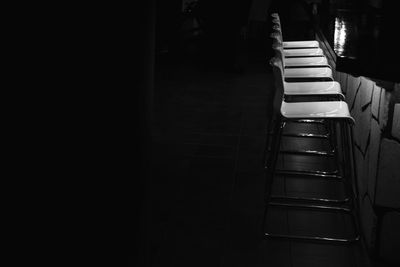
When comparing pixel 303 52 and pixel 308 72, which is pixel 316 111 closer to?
pixel 308 72

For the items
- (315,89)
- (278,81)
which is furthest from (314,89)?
(278,81)

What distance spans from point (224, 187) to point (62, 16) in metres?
2.61

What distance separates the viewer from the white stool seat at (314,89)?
3408 millimetres

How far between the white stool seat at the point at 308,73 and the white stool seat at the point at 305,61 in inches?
5.3

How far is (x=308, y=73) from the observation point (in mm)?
3896

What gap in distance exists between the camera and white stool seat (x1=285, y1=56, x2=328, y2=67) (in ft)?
13.5

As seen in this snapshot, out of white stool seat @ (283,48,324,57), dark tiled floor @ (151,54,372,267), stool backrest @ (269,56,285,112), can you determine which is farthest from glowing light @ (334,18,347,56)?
dark tiled floor @ (151,54,372,267)

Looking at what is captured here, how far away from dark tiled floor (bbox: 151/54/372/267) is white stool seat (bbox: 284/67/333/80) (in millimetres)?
316

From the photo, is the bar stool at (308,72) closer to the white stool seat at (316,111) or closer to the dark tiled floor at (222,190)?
the dark tiled floor at (222,190)

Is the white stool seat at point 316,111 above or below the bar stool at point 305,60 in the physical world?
below

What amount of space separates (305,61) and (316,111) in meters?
1.34

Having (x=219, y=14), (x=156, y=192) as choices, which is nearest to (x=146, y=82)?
(x=156, y=192)

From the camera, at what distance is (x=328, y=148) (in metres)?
4.24

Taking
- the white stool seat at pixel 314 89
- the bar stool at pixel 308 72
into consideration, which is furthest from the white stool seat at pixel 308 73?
the white stool seat at pixel 314 89
